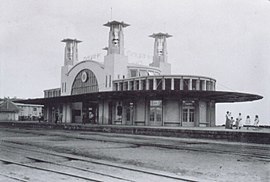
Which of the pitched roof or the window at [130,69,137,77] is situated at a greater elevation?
the window at [130,69,137,77]

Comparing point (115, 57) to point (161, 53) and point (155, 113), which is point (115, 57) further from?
point (155, 113)

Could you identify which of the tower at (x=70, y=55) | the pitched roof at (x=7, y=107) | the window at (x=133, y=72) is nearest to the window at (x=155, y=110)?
the window at (x=133, y=72)

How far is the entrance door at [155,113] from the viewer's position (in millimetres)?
36500

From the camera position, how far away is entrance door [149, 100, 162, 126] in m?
36.5

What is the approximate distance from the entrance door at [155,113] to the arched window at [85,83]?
534 inches

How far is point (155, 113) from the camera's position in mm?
36938

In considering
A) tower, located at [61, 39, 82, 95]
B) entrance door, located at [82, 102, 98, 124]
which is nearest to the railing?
entrance door, located at [82, 102, 98, 124]

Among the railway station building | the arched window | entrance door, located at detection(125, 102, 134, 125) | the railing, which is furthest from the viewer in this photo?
the arched window

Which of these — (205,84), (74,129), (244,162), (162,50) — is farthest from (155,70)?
(244,162)

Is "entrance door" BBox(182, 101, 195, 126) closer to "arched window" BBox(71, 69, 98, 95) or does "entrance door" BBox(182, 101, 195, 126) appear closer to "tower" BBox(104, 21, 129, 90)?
"tower" BBox(104, 21, 129, 90)

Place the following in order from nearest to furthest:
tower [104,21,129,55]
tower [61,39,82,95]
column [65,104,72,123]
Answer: tower [104,21,129,55] < column [65,104,72,123] < tower [61,39,82,95]

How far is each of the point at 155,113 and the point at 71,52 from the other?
28711mm

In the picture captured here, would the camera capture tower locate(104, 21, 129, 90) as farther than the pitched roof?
No

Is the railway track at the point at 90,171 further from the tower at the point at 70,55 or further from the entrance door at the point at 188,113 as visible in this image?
the tower at the point at 70,55
